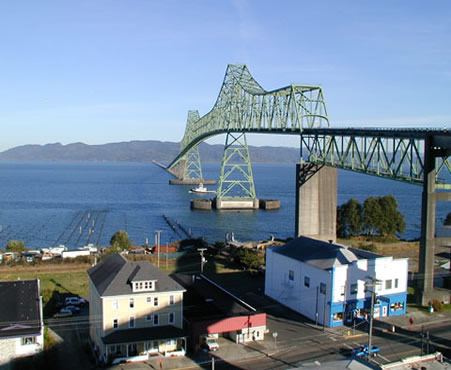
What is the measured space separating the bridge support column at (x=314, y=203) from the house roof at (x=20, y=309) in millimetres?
15757

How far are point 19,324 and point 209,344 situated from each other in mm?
4854

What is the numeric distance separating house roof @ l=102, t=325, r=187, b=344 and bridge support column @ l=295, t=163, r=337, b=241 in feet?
48.3

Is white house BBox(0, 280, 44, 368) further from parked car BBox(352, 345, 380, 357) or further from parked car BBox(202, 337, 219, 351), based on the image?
parked car BBox(352, 345, 380, 357)

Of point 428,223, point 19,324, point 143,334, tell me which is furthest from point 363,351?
point 19,324

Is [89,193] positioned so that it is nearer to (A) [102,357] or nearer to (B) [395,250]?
(B) [395,250]

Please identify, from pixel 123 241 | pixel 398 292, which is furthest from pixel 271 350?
pixel 123 241

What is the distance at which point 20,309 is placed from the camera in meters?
13.6

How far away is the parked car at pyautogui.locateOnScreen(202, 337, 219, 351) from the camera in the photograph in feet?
45.8

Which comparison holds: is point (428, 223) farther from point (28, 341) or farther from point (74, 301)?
point (28, 341)

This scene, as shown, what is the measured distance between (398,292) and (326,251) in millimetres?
2702

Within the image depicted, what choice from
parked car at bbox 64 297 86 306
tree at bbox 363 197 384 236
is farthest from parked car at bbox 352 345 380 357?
tree at bbox 363 197 384 236

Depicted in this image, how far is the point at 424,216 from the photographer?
707 inches

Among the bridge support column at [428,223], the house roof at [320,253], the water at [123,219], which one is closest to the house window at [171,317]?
the house roof at [320,253]

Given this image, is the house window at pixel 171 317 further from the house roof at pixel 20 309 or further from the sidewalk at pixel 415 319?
the sidewalk at pixel 415 319
